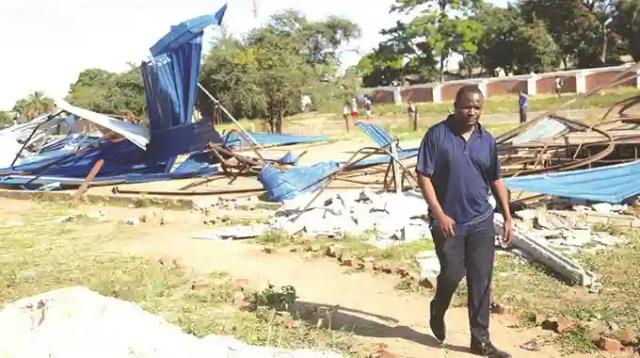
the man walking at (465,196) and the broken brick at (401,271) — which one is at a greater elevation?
the man walking at (465,196)

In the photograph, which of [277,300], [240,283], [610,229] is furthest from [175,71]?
[277,300]

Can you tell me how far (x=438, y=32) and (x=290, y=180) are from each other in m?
40.8

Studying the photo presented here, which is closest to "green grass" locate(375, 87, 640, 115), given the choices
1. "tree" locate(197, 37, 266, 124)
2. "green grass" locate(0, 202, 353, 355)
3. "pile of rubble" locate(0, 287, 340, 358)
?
"tree" locate(197, 37, 266, 124)

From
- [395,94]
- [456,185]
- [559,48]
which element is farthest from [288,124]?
[456,185]

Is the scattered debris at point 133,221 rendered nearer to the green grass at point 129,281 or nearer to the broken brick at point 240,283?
the green grass at point 129,281

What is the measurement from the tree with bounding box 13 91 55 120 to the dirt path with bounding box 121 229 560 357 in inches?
1910

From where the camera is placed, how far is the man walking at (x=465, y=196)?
13.8 feet

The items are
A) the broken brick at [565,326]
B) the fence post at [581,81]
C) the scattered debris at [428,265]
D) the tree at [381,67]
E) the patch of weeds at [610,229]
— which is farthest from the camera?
the tree at [381,67]

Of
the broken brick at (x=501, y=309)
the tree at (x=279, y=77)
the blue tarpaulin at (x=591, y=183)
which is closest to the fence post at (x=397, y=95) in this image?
the tree at (x=279, y=77)

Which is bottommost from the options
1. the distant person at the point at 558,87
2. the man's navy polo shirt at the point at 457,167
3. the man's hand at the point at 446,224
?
the man's hand at the point at 446,224

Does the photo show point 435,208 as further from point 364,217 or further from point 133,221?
point 133,221

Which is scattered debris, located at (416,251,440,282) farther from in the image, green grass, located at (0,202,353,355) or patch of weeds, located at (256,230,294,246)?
patch of weeds, located at (256,230,294,246)

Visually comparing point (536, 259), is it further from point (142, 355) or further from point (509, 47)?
point (509, 47)

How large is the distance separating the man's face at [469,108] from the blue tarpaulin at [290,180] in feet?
22.8
